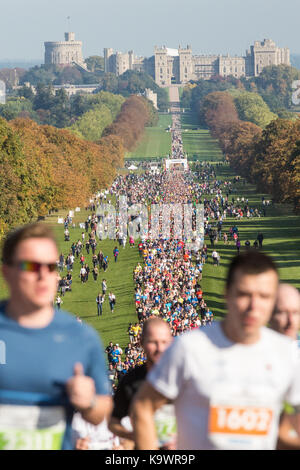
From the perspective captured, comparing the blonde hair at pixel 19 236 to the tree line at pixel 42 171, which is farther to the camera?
the tree line at pixel 42 171

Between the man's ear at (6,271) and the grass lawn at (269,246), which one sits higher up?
the man's ear at (6,271)

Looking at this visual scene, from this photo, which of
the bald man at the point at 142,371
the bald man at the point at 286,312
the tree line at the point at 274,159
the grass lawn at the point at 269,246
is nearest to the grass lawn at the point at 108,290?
the grass lawn at the point at 269,246

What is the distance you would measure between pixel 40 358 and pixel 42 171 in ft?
244

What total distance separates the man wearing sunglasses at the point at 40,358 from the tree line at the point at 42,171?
52.5 metres

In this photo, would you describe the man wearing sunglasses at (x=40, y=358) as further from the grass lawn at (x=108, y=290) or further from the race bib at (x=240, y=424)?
the grass lawn at (x=108, y=290)

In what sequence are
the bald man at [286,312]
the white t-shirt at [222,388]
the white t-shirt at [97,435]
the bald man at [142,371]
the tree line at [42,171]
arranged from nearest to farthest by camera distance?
the white t-shirt at [222,388]
the bald man at [286,312]
the bald man at [142,371]
the white t-shirt at [97,435]
the tree line at [42,171]

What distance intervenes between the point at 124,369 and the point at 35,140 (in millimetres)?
64431

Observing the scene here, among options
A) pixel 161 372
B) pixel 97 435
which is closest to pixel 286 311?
pixel 161 372

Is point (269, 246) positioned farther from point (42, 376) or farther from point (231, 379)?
point (42, 376)

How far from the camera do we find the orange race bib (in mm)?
6305

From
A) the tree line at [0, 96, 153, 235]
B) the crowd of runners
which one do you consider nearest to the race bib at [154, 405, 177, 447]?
the crowd of runners

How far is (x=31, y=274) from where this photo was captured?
20.7 feet

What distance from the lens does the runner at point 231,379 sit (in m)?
6.28
